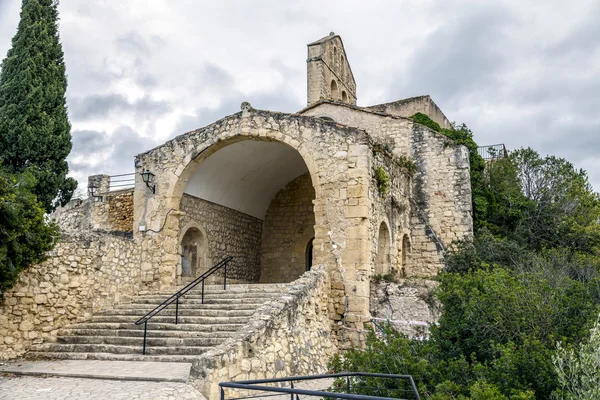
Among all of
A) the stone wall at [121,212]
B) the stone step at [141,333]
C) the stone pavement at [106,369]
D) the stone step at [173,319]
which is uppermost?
the stone wall at [121,212]

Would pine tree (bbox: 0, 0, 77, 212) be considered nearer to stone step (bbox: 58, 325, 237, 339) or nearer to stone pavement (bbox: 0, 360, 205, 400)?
stone step (bbox: 58, 325, 237, 339)

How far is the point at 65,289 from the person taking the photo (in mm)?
9453

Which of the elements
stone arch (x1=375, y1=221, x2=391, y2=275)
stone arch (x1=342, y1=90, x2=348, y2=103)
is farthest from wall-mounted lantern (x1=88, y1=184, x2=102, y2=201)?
stone arch (x1=342, y1=90, x2=348, y2=103)

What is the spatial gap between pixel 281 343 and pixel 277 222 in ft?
28.3

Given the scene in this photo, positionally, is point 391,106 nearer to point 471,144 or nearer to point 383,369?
point 471,144

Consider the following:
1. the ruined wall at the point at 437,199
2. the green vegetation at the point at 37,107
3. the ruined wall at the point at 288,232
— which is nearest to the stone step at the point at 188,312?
the green vegetation at the point at 37,107

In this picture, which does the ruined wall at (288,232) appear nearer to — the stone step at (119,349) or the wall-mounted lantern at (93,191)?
the wall-mounted lantern at (93,191)

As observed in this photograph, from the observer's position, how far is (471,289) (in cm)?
657

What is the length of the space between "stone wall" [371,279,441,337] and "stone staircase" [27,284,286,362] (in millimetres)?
2124

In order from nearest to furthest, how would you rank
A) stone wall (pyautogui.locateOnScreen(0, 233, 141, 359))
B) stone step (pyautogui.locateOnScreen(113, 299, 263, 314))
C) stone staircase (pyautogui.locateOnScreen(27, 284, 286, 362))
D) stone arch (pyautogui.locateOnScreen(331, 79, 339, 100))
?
stone staircase (pyautogui.locateOnScreen(27, 284, 286, 362)), stone wall (pyautogui.locateOnScreen(0, 233, 141, 359)), stone step (pyautogui.locateOnScreen(113, 299, 263, 314)), stone arch (pyautogui.locateOnScreen(331, 79, 339, 100))

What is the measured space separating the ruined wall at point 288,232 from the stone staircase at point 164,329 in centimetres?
560

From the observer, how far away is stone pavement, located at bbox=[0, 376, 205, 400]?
591 cm

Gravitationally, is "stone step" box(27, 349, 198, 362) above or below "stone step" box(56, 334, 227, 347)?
below

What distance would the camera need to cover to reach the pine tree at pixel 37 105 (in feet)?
37.8
